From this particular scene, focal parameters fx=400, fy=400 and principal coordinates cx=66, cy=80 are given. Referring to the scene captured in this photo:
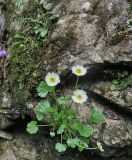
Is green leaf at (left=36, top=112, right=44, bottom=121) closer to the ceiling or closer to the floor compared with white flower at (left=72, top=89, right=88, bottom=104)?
closer to the floor

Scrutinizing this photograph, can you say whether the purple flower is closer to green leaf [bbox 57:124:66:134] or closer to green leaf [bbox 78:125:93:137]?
green leaf [bbox 57:124:66:134]

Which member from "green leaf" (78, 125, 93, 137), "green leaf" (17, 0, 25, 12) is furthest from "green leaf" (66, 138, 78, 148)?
"green leaf" (17, 0, 25, 12)

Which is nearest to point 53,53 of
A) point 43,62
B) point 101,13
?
point 43,62

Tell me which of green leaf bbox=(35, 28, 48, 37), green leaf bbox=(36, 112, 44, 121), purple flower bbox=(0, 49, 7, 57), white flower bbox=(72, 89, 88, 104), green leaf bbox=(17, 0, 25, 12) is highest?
green leaf bbox=(17, 0, 25, 12)

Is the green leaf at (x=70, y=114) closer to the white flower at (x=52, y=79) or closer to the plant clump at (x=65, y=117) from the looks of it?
the plant clump at (x=65, y=117)

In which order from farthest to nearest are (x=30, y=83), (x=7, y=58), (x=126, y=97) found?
(x=7, y=58) → (x=30, y=83) → (x=126, y=97)

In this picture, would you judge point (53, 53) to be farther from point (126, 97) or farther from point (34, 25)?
point (126, 97)

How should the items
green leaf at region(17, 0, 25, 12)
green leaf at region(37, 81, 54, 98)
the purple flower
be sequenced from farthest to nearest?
green leaf at region(17, 0, 25, 12) < the purple flower < green leaf at region(37, 81, 54, 98)
